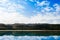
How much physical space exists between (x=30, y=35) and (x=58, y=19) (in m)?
0.57

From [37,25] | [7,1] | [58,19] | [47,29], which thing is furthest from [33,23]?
[7,1]

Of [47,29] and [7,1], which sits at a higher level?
[7,1]

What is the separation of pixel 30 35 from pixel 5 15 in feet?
1.84

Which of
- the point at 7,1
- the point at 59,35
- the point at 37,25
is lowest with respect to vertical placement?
the point at 59,35

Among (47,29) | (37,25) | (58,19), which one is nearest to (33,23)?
A: (37,25)

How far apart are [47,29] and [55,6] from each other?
1.41 ft

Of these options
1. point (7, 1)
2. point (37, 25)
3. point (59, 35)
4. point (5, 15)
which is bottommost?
point (59, 35)

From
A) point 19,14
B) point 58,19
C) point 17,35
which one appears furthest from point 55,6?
point 17,35

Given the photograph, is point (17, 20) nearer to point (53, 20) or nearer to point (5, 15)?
point (5, 15)

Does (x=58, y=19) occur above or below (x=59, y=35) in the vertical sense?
above

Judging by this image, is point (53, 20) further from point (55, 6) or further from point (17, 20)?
point (17, 20)

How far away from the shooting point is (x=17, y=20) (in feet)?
7.72

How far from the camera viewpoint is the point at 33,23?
234 centimetres

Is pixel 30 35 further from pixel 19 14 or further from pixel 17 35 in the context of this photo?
pixel 19 14
